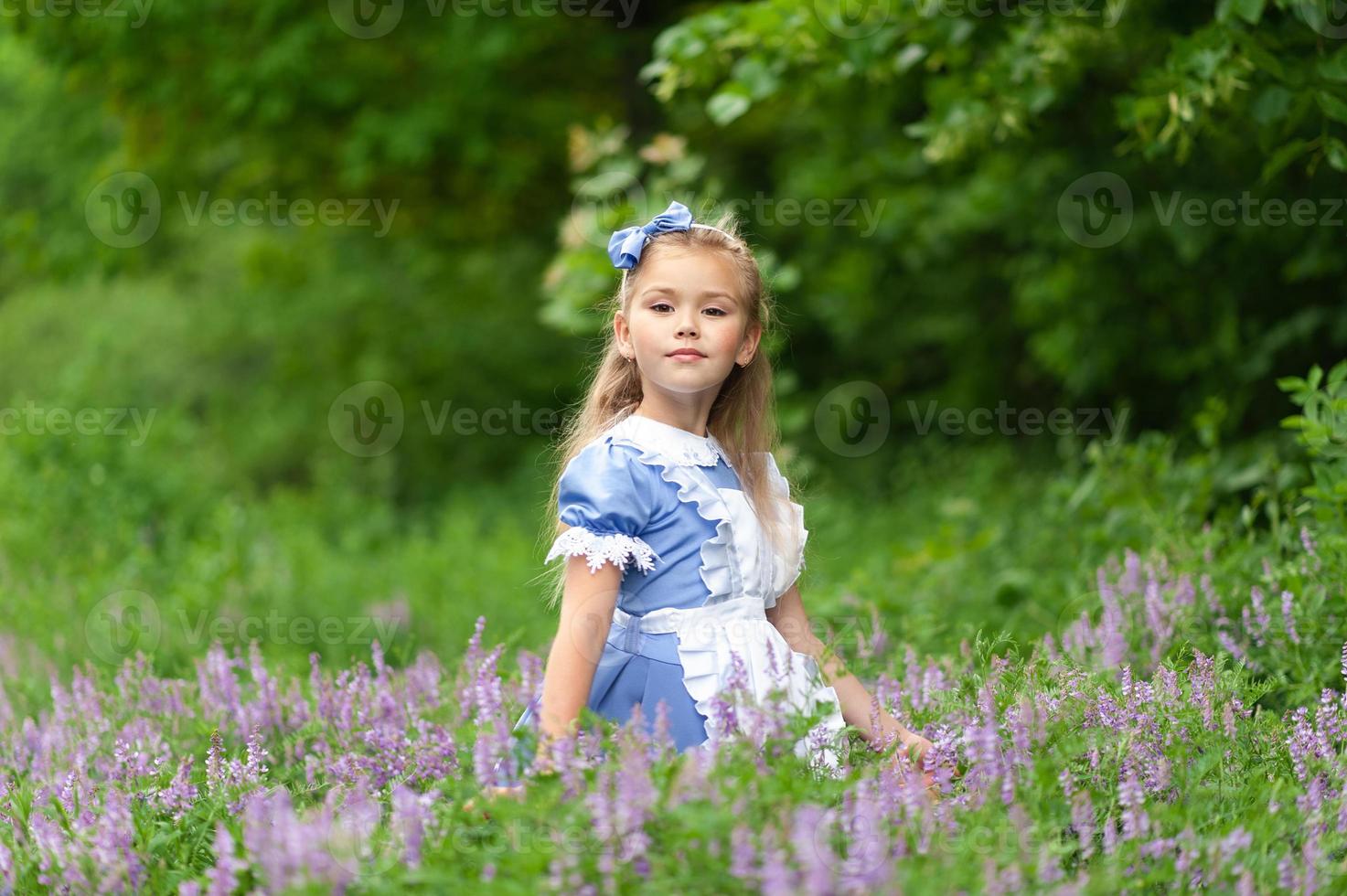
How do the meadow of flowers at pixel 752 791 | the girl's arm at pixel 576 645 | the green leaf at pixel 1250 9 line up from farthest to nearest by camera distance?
the green leaf at pixel 1250 9 < the girl's arm at pixel 576 645 < the meadow of flowers at pixel 752 791

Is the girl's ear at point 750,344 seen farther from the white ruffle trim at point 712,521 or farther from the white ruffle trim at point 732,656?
the white ruffle trim at point 732,656

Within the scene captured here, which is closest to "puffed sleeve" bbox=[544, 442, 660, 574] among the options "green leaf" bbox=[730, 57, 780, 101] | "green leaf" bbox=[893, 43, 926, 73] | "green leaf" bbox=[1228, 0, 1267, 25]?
"green leaf" bbox=[1228, 0, 1267, 25]

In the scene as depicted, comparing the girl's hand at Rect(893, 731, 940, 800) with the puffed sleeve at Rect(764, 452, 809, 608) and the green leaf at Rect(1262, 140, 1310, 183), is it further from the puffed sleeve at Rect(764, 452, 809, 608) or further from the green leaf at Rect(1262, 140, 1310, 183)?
the green leaf at Rect(1262, 140, 1310, 183)

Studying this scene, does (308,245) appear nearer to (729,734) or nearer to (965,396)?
(965,396)

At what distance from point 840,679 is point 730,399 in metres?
0.66

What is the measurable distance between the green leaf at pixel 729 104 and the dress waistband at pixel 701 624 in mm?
2347

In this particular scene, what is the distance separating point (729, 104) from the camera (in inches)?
184

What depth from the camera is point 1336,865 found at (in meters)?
2.15

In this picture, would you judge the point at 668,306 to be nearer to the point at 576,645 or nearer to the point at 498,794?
the point at 576,645

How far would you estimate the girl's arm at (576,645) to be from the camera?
246cm

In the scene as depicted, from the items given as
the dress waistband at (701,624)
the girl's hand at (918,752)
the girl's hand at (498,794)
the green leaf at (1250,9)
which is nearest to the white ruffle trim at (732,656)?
the dress waistband at (701,624)

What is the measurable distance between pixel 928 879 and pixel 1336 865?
0.73 metres

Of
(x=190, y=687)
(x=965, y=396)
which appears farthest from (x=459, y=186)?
(x=190, y=687)

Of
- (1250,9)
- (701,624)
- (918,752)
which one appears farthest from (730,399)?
(1250,9)
